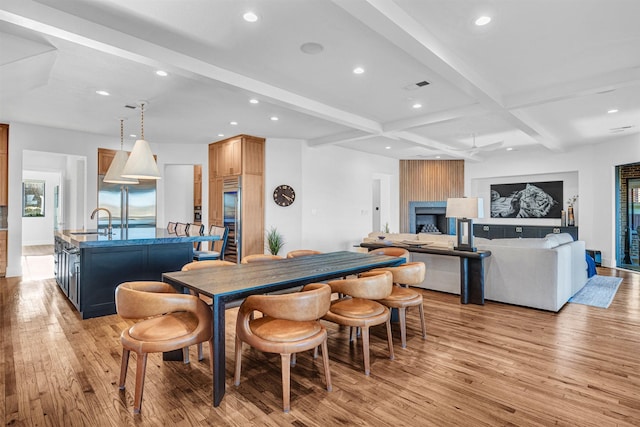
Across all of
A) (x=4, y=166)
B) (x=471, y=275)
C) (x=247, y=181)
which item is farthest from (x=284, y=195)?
(x=4, y=166)

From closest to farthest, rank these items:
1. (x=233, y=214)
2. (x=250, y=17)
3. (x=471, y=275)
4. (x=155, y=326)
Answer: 1. (x=155, y=326)
2. (x=250, y=17)
3. (x=471, y=275)
4. (x=233, y=214)

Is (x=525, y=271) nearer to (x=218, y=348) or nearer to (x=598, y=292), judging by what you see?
(x=598, y=292)

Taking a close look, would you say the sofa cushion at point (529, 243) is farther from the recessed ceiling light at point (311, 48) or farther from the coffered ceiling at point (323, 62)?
the recessed ceiling light at point (311, 48)

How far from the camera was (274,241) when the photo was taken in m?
6.97

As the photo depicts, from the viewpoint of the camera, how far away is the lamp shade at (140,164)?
428cm

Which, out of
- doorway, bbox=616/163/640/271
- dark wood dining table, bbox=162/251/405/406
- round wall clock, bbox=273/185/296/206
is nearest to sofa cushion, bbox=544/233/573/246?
dark wood dining table, bbox=162/251/405/406

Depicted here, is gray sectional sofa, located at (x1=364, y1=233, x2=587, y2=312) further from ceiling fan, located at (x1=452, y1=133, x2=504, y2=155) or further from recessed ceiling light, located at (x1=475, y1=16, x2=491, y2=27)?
recessed ceiling light, located at (x1=475, y1=16, x2=491, y2=27)

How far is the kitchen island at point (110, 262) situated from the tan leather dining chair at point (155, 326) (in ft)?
5.78

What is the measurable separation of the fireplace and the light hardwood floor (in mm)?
6205

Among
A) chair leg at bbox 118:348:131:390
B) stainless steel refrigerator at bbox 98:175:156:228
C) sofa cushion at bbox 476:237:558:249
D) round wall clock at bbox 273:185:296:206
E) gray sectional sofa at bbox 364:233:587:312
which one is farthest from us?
stainless steel refrigerator at bbox 98:175:156:228

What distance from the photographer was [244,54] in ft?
11.2

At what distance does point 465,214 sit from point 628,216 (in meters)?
5.39

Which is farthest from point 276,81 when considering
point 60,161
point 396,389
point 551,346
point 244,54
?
point 60,161

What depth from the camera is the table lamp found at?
4.33 metres
